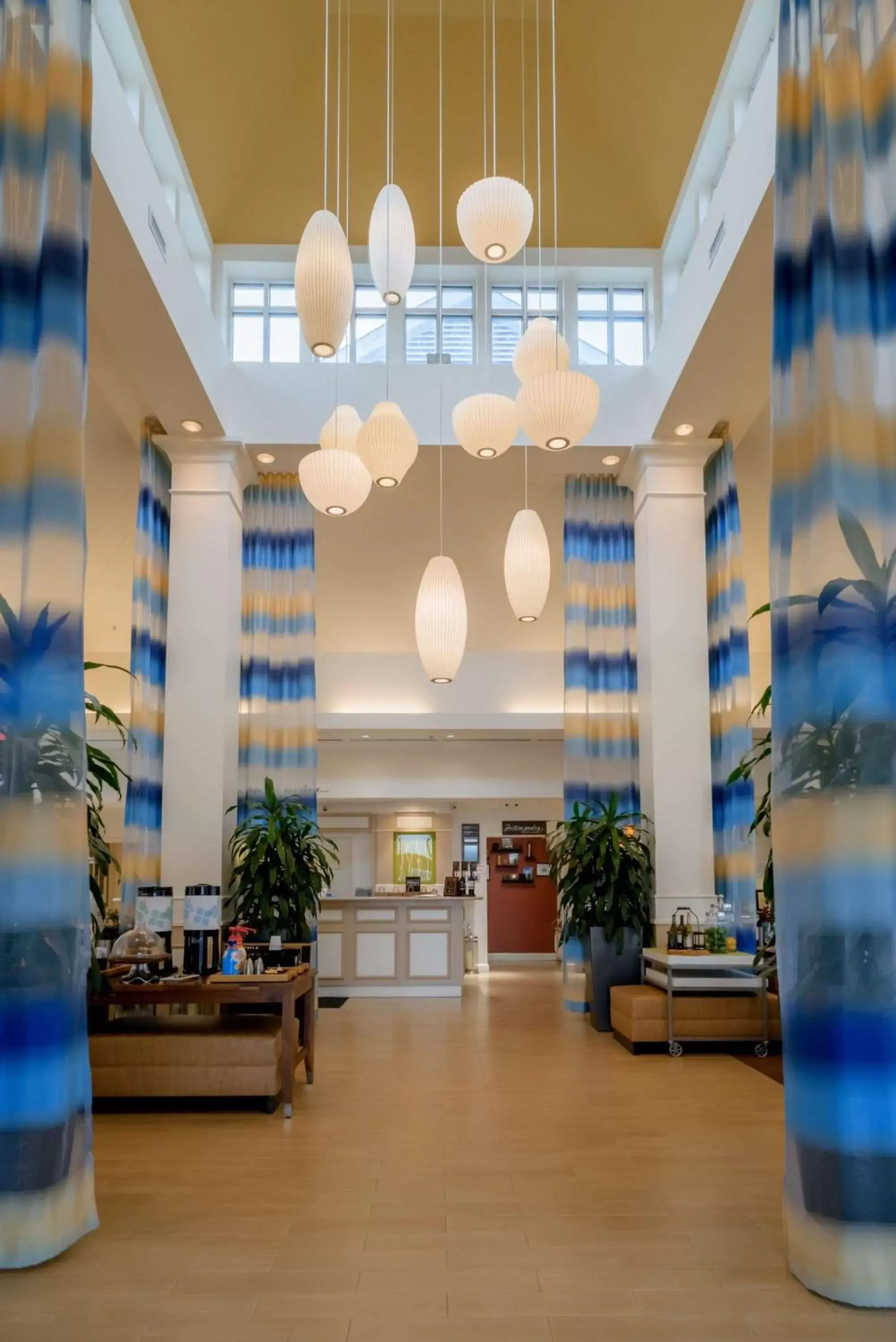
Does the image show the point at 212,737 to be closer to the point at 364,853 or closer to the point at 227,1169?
the point at 227,1169

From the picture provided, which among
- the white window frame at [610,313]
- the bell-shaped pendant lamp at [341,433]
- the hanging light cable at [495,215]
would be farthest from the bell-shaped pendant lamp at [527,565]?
the white window frame at [610,313]

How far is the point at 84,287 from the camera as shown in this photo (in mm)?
4023

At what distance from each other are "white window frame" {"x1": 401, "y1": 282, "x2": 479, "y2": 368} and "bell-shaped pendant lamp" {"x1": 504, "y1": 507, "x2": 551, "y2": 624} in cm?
357

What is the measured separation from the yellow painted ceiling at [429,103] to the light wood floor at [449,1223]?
22.4 ft

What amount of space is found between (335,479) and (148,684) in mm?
3125

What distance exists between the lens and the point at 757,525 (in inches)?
471

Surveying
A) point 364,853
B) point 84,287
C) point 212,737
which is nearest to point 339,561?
point 212,737

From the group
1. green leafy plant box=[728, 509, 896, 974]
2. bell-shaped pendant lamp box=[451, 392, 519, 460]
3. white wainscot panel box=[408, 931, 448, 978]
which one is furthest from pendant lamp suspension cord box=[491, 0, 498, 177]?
white wainscot panel box=[408, 931, 448, 978]

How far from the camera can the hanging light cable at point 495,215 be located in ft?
16.8

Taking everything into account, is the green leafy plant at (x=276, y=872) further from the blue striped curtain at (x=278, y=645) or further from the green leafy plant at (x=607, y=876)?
the green leafy plant at (x=607, y=876)

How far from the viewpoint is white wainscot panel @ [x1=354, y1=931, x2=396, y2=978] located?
37.8 feet

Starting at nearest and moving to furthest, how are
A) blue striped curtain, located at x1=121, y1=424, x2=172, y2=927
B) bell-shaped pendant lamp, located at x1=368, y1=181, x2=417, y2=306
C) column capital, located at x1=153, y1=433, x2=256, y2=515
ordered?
bell-shaped pendant lamp, located at x1=368, y1=181, x2=417, y2=306, blue striped curtain, located at x1=121, y1=424, x2=172, y2=927, column capital, located at x1=153, y1=433, x2=256, y2=515

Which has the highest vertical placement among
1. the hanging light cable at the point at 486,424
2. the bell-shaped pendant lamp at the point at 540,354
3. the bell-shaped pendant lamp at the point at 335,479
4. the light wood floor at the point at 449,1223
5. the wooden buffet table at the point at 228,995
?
the bell-shaped pendant lamp at the point at 540,354

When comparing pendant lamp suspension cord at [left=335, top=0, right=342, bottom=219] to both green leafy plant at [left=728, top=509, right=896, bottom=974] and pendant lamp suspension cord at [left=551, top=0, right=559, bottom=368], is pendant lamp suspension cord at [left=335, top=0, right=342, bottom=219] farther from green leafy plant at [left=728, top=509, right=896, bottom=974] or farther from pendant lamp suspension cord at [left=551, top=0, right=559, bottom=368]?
green leafy plant at [left=728, top=509, right=896, bottom=974]
